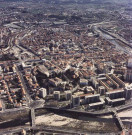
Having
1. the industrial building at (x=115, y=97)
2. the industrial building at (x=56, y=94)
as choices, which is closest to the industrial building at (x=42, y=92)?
the industrial building at (x=56, y=94)

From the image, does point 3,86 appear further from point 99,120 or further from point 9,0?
point 9,0

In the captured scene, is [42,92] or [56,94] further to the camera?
[42,92]

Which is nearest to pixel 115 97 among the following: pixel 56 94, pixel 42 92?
pixel 56 94

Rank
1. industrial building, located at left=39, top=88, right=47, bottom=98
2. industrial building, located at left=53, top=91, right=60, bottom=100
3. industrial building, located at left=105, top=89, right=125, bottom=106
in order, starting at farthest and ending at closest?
industrial building, located at left=39, top=88, right=47, bottom=98, industrial building, located at left=53, top=91, right=60, bottom=100, industrial building, located at left=105, top=89, right=125, bottom=106

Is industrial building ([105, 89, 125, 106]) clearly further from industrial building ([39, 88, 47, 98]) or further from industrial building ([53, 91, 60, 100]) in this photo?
industrial building ([39, 88, 47, 98])

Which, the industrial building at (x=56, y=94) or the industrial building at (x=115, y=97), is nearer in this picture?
the industrial building at (x=115, y=97)

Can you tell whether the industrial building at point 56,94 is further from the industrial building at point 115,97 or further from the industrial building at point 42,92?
the industrial building at point 115,97

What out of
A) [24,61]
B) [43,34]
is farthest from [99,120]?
[43,34]

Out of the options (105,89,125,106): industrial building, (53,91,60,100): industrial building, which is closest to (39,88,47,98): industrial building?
(53,91,60,100): industrial building

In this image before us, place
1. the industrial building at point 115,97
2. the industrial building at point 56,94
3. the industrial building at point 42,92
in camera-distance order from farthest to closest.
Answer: the industrial building at point 42,92, the industrial building at point 56,94, the industrial building at point 115,97

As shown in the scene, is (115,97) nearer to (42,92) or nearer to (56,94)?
(56,94)

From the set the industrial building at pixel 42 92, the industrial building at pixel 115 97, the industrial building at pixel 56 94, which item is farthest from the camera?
the industrial building at pixel 42 92

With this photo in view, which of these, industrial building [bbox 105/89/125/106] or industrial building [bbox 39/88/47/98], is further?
industrial building [bbox 39/88/47/98]
